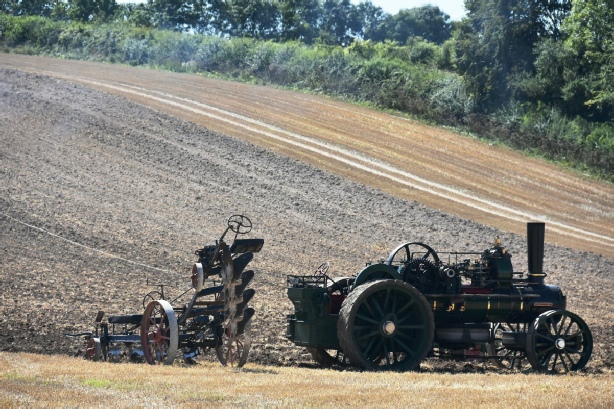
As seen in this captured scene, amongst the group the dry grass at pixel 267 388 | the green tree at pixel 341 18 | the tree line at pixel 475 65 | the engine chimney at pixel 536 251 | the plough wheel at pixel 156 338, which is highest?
the green tree at pixel 341 18

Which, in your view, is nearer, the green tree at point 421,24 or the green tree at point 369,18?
the green tree at point 421,24

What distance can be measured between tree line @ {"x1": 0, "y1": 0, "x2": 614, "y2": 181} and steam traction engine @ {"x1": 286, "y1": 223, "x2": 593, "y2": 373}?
29.4 meters

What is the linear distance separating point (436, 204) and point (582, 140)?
51.0 ft

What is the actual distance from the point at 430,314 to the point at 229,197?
18545mm

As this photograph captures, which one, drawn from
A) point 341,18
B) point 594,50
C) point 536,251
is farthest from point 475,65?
point 341,18

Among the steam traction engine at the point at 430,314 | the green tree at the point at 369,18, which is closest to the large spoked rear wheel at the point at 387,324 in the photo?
the steam traction engine at the point at 430,314

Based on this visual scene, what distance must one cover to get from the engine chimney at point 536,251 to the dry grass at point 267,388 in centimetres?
319

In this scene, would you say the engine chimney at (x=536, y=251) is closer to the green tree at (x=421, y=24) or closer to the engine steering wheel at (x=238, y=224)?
the engine steering wheel at (x=238, y=224)

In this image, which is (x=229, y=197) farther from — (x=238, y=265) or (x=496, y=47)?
(x=496, y=47)

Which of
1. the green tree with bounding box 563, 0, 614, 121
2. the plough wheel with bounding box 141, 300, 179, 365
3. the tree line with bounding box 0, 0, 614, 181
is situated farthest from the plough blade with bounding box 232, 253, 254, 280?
the green tree with bounding box 563, 0, 614, 121

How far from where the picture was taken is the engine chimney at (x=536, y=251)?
690 inches

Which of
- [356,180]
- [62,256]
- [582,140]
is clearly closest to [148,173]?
[356,180]

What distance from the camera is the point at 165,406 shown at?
1066 centimetres

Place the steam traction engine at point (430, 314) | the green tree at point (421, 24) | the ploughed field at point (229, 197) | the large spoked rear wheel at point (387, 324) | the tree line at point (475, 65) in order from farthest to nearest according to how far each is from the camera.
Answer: the green tree at point (421, 24)
the tree line at point (475, 65)
the ploughed field at point (229, 197)
the steam traction engine at point (430, 314)
the large spoked rear wheel at point (387, 324)
